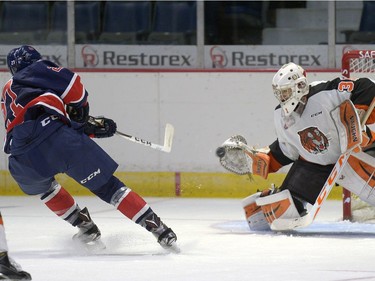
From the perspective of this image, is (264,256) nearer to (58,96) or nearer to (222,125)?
(58,96)

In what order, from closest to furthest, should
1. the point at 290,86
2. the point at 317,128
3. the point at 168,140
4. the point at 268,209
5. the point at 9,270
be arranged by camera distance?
the point at 9,270 → the point at 290,86 → the point at 317,128 → the point at 268,209 → the point at 168,140

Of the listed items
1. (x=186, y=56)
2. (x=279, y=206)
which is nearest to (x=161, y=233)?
(x=279, y=206)

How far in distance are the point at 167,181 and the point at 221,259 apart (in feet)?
9.57

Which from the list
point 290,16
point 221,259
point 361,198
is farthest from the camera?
point 290,16

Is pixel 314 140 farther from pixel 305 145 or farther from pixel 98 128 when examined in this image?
pixel 98 128

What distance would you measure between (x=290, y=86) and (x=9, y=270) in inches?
81.0

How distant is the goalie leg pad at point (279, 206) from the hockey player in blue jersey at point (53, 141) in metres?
0.87

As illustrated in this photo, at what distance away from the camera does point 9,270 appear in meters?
4.31

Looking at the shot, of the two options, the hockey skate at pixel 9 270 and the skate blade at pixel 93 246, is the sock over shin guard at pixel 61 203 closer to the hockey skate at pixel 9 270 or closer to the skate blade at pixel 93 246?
the skate blade at pixel 93 246

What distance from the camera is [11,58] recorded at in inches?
214

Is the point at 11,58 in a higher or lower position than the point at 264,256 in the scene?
higher

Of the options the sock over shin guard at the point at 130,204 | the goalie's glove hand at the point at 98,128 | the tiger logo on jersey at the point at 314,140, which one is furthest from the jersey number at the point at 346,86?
the sock over shin guard at the point at 130,204

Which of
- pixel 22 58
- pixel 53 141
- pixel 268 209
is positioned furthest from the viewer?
pixel 268 209

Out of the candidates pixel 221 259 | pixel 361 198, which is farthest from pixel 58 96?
pixel 361 198
